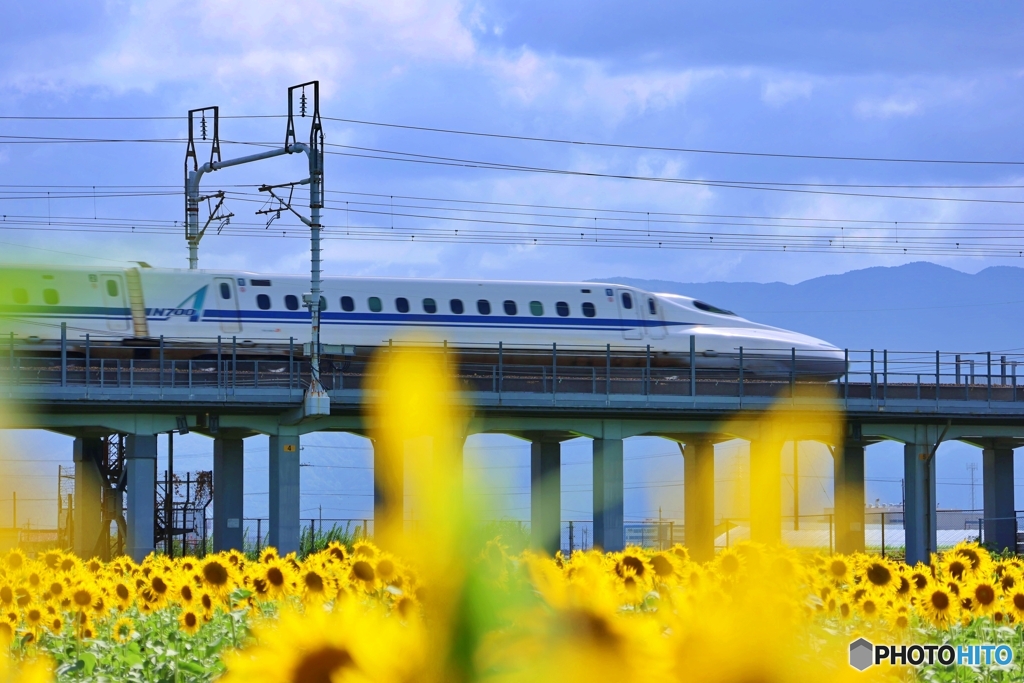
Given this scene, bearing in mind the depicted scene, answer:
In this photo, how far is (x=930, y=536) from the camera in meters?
52.3

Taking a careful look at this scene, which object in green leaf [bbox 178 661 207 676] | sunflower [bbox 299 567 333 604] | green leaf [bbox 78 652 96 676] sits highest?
sunflower [bbox 299 567 333 604]

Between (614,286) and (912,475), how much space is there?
13798mm

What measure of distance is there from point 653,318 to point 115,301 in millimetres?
19143

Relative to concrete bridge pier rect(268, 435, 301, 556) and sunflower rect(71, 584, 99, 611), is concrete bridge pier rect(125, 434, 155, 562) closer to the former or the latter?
concrete bridge pier rect(268, 435, 301, 556)

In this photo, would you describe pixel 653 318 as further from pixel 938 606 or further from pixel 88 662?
pixel 88 662

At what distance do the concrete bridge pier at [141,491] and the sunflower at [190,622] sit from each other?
37.3 metres

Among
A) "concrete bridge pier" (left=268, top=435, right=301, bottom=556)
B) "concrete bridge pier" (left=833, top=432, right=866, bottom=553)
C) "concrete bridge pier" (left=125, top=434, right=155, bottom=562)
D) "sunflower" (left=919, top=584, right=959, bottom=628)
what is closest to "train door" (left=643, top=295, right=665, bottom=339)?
"concrete bridge pier" (left=268, top=435, right=301, bottom=556)

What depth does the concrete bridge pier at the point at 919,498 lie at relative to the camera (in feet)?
170

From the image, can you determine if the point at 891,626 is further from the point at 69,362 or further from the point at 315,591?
the point at 69,362

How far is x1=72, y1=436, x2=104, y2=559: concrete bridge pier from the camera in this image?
51.2 m

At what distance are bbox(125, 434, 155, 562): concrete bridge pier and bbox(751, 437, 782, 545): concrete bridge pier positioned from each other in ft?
141

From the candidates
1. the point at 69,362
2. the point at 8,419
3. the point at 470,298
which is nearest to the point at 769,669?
the point at 8,419

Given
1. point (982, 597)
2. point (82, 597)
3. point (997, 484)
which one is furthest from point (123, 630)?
point (997, 484)

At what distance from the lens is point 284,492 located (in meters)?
44.8
